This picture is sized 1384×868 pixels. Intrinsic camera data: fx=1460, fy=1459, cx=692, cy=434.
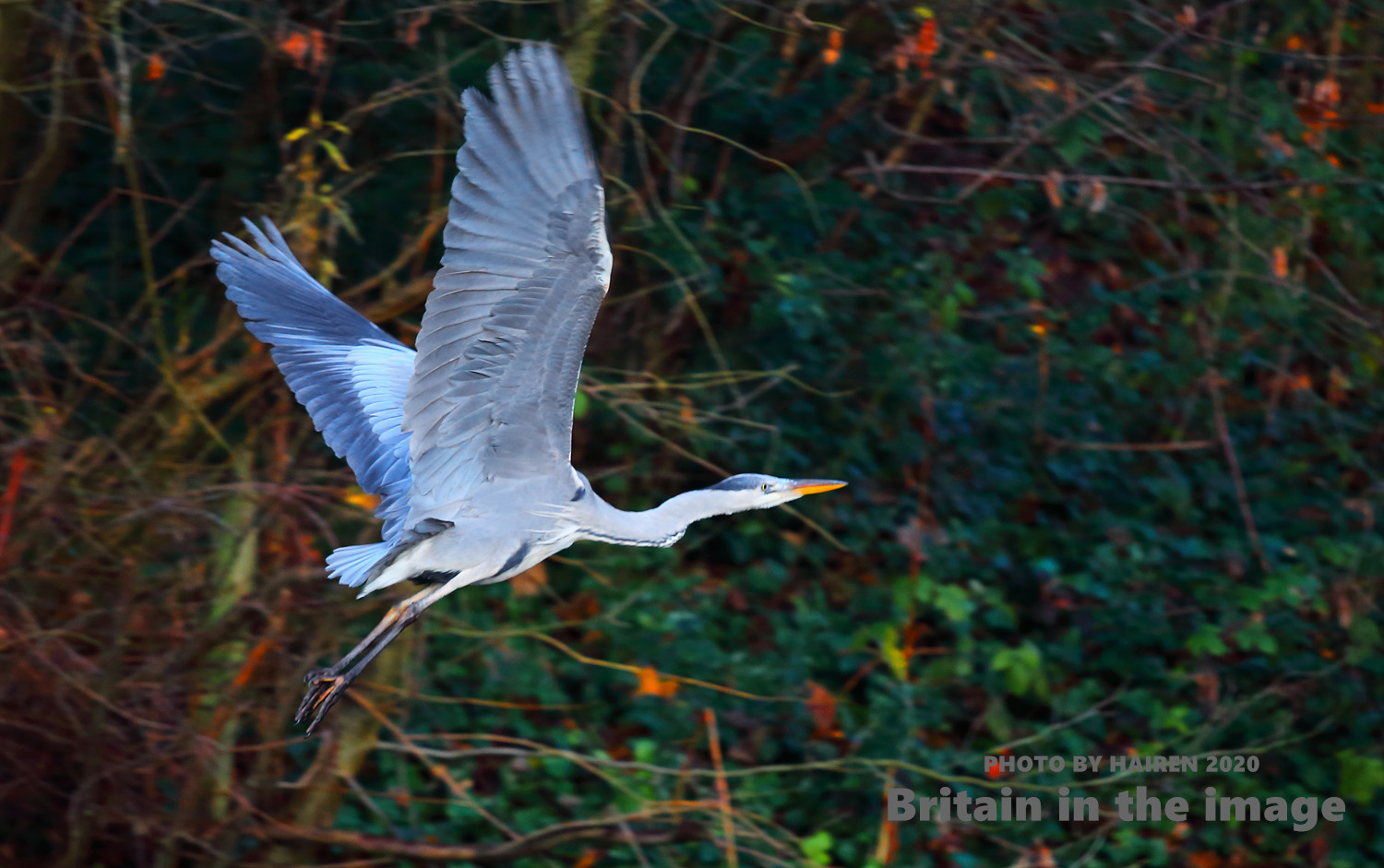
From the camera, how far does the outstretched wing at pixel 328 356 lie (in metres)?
Answer: 3.68

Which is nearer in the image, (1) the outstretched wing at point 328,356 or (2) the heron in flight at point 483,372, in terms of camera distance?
(2) the heron in flight at point 483,372

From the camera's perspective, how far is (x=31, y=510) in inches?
155

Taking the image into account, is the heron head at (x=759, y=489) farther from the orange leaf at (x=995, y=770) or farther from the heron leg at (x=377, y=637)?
the orange leaf at (x=995, y=770)

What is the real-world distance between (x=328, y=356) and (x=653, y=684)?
169 centimetres

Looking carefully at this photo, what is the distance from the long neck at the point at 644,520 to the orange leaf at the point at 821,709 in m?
1.96

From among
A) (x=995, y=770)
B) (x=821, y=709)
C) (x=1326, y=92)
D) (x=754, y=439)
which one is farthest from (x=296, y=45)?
(x=1326, y=92)

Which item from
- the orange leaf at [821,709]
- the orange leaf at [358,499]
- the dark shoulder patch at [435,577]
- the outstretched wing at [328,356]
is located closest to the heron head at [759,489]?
the dark shoulder patch at [435,577]

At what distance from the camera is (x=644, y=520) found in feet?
10.9

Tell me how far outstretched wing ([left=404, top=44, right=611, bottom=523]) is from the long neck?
286mm

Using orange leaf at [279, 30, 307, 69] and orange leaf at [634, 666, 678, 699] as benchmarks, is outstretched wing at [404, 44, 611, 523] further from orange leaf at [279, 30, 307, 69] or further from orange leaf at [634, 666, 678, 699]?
orange leaf at [634, 666, 678, 699]

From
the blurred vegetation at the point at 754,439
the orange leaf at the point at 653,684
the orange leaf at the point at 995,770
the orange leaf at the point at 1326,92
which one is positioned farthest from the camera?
the orange leaf at the point at 1326,92

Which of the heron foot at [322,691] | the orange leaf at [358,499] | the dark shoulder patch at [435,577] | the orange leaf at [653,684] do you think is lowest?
the orange leaf at [653,684]

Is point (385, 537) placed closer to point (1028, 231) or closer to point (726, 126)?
point (726, 126)

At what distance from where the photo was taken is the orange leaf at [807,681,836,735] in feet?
17.2
